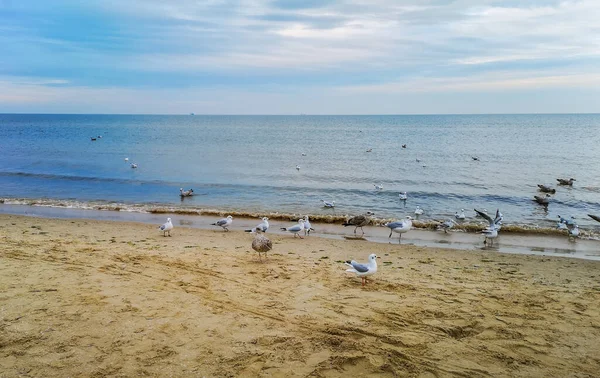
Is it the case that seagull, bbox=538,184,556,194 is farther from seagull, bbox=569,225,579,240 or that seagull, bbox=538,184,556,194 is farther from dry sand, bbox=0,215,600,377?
dry sand, bbox=0,215,600,377

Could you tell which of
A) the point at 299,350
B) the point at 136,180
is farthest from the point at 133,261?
the point at 136,180

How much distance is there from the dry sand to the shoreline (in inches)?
145

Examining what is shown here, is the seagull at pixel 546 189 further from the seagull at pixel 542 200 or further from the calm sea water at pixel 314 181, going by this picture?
the seagull at pixel 542 200

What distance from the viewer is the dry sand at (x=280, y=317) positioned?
5648 millimetres

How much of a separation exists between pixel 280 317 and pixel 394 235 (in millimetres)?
10749

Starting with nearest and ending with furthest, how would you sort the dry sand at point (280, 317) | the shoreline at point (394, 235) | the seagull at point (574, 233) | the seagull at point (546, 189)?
the dry sand at point (280, 317), the shoreline at point (394, 235), the seagull at point (574, 233), the seagull at point (546, 189)

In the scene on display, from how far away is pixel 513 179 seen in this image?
103 feet

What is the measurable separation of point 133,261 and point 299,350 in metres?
5.94

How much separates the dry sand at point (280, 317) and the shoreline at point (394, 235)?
3684 mm

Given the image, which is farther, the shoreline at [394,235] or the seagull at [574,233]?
the seagull at [574,233]

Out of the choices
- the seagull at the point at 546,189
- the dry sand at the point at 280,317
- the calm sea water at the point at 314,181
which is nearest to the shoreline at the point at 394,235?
the calm sea water at the point at 314,181

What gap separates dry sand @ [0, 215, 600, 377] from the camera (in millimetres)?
5648

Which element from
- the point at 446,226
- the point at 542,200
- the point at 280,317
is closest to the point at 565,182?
the point at 542,200

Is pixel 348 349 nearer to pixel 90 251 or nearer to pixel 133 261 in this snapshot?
pixel 133 261
